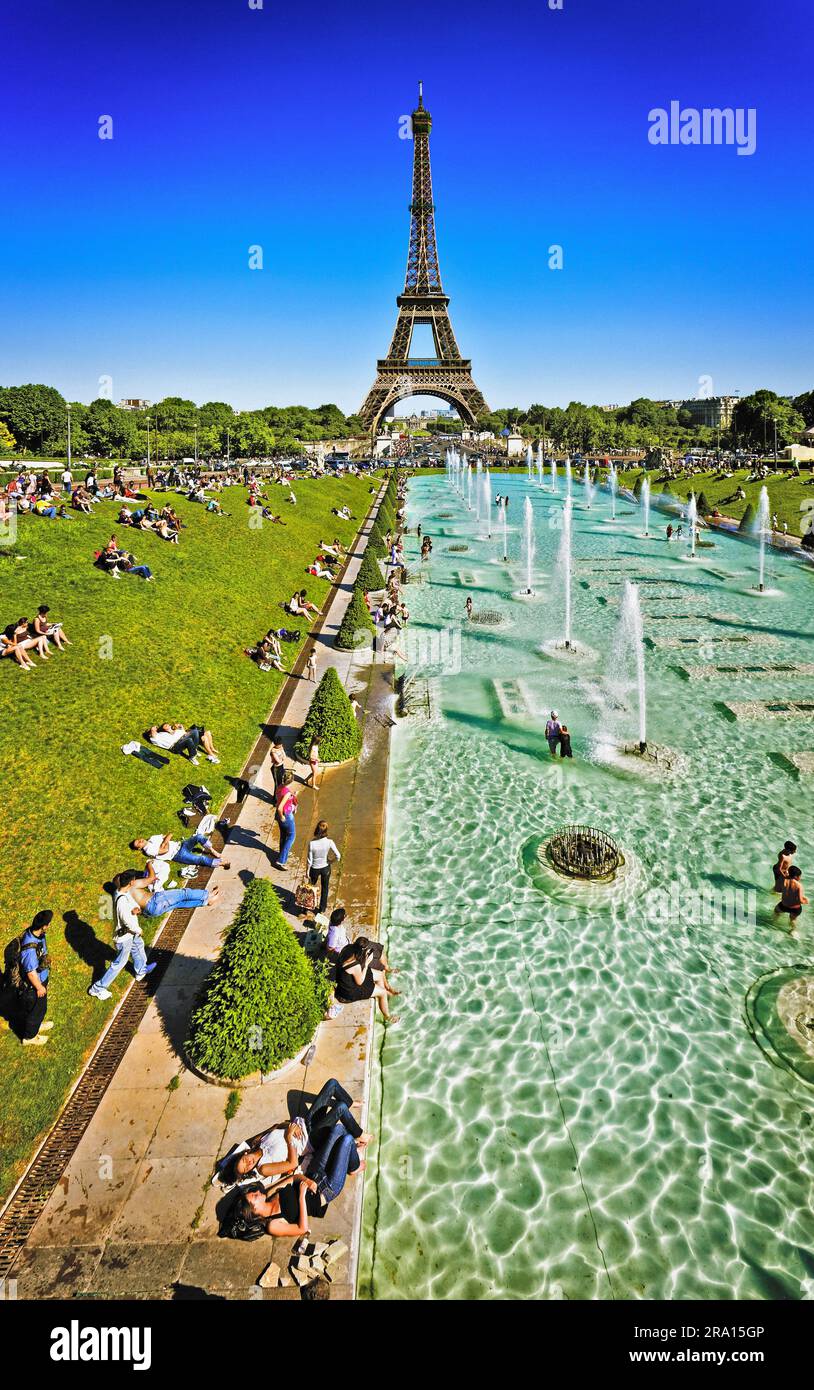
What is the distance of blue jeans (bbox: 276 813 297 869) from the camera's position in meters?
11.1

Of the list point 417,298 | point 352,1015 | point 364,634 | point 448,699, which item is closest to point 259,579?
point 364,634

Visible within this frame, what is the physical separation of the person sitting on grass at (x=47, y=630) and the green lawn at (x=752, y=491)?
41.5m

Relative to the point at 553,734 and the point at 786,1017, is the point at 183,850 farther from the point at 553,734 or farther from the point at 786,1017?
the point at 786,1017

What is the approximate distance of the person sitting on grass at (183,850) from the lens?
1088 cm

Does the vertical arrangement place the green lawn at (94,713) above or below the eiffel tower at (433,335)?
below

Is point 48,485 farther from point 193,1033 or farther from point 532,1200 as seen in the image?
point 532,1200

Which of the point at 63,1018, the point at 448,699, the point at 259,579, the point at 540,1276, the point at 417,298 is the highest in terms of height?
the point at 417,298

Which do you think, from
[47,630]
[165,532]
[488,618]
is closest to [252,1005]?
[47,630]

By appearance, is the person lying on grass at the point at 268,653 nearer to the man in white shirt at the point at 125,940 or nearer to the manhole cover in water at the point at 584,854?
the manhole cover in water at the point at 584,854

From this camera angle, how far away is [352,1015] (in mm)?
8203

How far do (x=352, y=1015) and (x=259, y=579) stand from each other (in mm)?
21919

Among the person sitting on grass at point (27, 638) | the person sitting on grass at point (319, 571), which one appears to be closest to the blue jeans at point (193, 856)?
the person sitting on grass at point (27, 638)

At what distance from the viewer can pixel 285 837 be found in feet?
36.7

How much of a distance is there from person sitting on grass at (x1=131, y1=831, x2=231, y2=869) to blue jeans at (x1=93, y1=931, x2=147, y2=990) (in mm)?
2059
